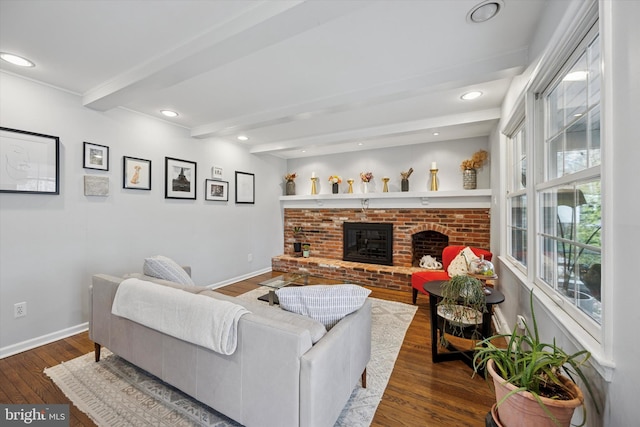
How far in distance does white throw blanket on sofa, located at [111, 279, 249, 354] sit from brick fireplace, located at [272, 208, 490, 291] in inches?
126

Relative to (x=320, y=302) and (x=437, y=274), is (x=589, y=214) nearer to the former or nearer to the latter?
(x=320, y=302)

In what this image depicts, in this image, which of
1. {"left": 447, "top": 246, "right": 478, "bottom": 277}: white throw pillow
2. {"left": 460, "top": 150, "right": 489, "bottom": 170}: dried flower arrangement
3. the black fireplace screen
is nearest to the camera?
{"left": 447, "top": 246, "right": 478, "bottom": 277}: white throw pillow

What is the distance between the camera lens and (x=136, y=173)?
3.10 metres

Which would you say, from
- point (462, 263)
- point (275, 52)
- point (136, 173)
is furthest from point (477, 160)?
point (136, 173)

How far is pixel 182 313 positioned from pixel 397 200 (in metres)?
3.73

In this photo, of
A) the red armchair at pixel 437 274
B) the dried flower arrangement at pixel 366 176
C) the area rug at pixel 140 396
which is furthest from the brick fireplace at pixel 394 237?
the area rug at pixel 140 396

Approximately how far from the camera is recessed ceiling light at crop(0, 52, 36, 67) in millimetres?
1983

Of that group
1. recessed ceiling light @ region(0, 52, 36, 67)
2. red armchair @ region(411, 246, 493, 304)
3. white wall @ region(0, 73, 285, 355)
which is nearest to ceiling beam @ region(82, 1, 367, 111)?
recessed ceiling light @ region(0, 52, 36, 67)

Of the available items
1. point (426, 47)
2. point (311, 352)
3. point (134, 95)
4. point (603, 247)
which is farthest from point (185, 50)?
point (603, 247)

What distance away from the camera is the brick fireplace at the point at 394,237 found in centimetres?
400

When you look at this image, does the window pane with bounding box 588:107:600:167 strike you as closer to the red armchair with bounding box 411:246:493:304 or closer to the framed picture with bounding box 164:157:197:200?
the red armchair with bounding box 411:246:493:304

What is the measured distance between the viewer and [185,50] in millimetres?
1822

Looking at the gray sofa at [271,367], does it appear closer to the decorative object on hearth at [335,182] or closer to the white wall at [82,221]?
the white wall at [82,221]

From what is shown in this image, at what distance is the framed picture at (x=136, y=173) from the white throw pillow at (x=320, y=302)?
2552mm
